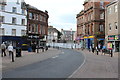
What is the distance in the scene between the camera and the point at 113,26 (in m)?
36.3

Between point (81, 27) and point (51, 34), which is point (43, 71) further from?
point (51, 34)

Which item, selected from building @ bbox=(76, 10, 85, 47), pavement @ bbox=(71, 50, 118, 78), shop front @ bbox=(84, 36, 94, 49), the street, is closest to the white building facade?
building @ bbox=(76, 10, 85, 47)

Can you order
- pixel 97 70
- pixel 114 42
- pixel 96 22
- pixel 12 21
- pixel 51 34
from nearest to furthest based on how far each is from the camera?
pixel 97 70
pixel 114 42
pixel 12 21
pixel 96 22
pixel 51 34

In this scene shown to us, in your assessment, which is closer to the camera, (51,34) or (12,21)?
(12,21)

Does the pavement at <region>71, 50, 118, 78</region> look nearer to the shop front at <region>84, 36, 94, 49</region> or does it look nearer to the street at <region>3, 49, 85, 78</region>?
the street at <region>3, 49, 85, 78</region>

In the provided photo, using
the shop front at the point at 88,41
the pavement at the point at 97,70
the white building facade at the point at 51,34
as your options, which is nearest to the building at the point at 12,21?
the shop front at the point at 88,41

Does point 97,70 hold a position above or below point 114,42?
below

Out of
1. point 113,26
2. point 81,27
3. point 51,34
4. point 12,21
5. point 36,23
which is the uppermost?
point 36,23

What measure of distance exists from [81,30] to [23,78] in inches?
2148

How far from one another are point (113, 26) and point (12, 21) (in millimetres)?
23133

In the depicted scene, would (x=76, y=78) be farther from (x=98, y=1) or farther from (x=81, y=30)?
(x=81, y=30)

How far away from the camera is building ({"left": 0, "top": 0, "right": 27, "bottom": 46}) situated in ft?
129

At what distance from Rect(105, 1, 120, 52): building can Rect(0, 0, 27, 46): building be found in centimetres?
2016

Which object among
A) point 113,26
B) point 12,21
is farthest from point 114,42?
point 12,21
